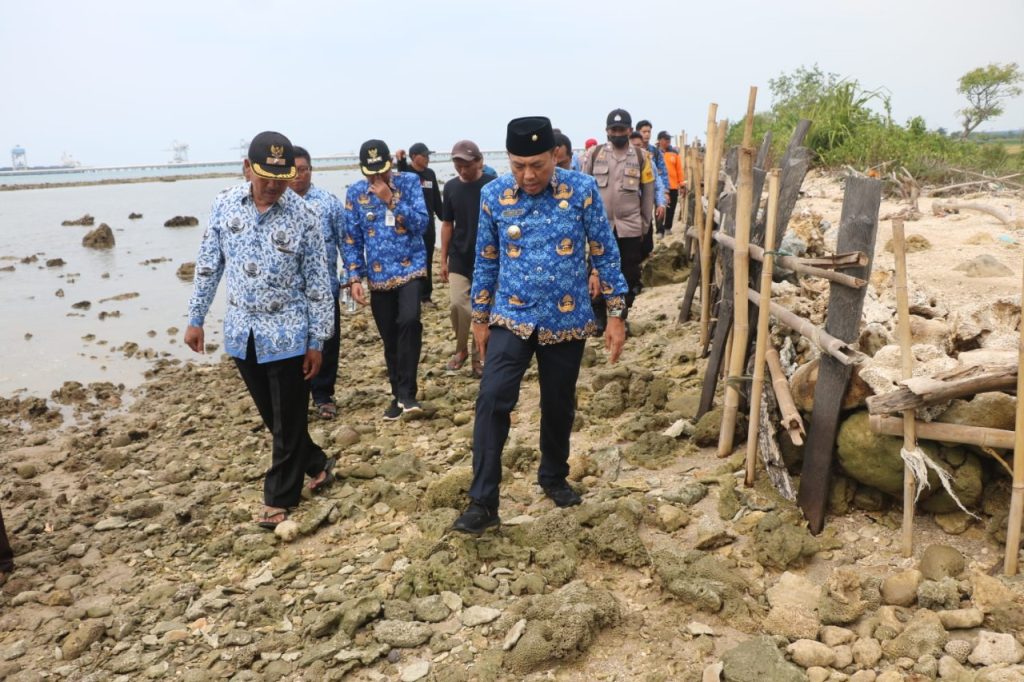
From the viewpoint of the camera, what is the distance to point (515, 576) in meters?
3.22

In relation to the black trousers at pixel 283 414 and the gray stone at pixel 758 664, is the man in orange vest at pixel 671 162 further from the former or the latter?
the gray stone at pixel 758 664

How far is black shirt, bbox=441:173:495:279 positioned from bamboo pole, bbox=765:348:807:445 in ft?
9.22

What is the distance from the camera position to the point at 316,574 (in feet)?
11.4

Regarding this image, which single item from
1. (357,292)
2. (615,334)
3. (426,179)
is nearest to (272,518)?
(357,292)

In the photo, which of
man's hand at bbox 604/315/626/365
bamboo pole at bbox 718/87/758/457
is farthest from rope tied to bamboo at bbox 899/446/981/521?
man's hand at bbox 604/315/626/365

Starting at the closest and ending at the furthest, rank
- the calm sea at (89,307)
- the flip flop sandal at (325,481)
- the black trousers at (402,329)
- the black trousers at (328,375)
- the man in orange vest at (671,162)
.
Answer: the flip flop sandal at (325,481)
the black trousers at (402,329)
the black trousers at (328,375)
the calm sea at (89,307)
the man in orange vest at (671,162)

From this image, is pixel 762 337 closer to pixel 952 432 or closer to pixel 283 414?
pixel 952 432

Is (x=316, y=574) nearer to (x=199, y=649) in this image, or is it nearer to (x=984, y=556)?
(x=199, y=649)

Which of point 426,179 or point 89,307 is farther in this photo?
point 89,307

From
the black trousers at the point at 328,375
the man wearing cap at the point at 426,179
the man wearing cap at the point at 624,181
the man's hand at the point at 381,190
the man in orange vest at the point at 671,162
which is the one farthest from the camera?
the man in orange vest at the point at 671,162

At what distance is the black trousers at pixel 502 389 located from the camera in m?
3.36

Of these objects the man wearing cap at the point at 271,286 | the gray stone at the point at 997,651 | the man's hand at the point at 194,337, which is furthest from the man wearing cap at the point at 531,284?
the gray stone at the point at 997,651

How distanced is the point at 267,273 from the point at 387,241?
1649 millimetres

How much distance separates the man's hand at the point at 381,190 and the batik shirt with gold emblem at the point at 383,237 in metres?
0.03
